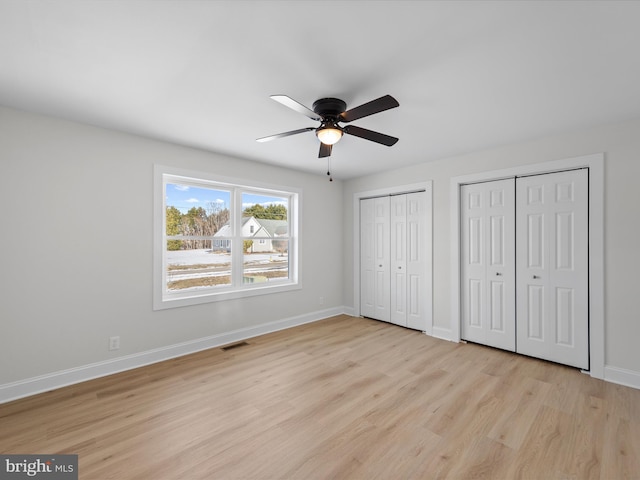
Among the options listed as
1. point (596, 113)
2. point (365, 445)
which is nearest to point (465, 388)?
point (365, 445)

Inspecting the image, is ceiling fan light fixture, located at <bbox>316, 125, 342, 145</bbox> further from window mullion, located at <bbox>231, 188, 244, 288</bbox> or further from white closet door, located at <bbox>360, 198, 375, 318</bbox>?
white closet door, located at <bbox>360, 198, 375, 318</bbox>

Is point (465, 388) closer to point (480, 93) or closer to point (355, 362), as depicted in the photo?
point (355, 362)

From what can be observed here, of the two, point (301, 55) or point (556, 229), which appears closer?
point (301, 55)

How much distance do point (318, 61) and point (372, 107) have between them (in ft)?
1.49

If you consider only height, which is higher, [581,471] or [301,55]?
[301,55]

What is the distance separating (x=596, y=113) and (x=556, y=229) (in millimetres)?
1193

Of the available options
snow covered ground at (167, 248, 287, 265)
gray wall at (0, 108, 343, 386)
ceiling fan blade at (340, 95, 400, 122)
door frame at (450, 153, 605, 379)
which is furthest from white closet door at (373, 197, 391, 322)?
ceiling fan blade at (340, 95, 400, 122)

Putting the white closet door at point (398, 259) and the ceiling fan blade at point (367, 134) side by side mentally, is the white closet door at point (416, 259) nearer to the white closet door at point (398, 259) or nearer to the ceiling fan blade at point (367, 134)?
the white closet door at point (398, 259)

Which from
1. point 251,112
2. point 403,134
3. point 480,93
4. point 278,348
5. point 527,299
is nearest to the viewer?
point 480,93

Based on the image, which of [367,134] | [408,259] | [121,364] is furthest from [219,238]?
[408,259]

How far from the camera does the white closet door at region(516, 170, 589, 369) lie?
3062mm

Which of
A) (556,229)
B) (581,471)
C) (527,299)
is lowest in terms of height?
(581,471)

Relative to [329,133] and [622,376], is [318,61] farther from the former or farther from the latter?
[622,376]

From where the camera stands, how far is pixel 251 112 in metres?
2.57
